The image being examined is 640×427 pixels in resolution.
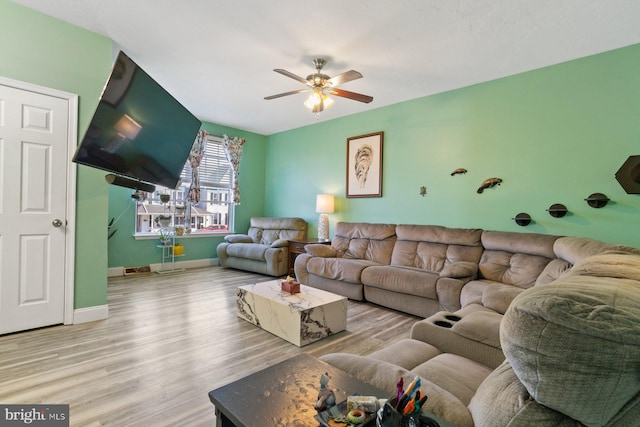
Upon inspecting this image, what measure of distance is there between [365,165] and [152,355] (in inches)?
145

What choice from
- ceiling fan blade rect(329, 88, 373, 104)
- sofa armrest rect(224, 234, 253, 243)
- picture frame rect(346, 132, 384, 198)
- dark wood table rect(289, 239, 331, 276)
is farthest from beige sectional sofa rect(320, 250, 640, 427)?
sofa armrest rect(224, 234, 253, 243)

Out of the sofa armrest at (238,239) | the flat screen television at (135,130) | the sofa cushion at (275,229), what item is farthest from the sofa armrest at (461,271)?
the sofa armrest at (238,239)

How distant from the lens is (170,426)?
1542mm

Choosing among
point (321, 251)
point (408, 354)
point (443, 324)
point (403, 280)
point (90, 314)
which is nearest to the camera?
point (408, 354)

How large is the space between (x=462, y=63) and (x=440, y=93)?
2.60ft

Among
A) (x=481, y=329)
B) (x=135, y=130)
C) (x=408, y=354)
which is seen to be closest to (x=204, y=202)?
(x=135, y=130)

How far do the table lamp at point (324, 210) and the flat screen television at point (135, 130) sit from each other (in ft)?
7.83

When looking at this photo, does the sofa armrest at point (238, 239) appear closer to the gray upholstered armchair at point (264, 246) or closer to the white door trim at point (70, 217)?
the gray upholstered armchair at point (264, 246)

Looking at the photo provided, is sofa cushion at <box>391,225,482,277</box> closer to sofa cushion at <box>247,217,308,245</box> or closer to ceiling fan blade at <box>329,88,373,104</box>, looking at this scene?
ceiling fan blade at <box>329,88,373,104</box>

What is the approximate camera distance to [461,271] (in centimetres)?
299

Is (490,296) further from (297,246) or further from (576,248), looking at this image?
(297,246)

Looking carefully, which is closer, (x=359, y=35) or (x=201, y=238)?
(x=359, y=35)

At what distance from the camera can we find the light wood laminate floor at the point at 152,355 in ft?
5.59

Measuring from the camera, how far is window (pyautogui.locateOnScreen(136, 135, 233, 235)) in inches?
202
